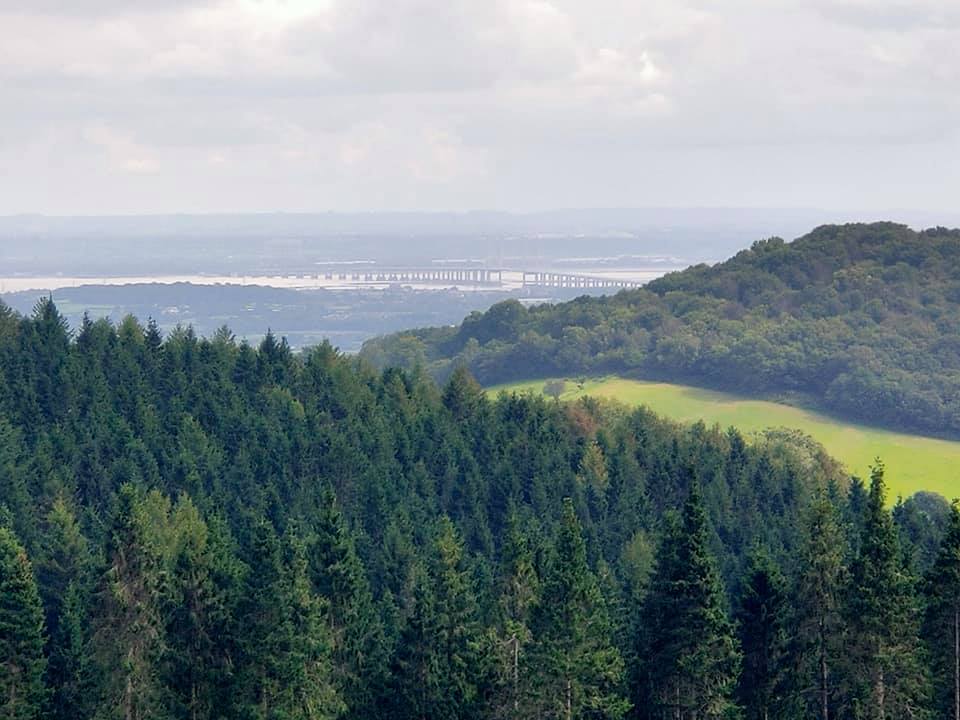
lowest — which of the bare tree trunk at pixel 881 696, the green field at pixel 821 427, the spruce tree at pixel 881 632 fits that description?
the green field at pixel 821 427

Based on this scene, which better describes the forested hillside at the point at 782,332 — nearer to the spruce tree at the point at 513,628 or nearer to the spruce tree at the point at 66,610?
the spruce tree at the point at 66,610

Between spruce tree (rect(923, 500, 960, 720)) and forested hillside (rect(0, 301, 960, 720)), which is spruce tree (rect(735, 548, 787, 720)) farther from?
spruce tree (rect(923, 500, 960, 720))

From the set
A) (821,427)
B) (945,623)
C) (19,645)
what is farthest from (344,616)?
(821,427)

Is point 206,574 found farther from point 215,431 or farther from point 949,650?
point 215,431

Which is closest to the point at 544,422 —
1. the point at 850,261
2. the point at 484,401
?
the point at 484,401

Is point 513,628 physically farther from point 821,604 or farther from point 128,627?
point 128,627

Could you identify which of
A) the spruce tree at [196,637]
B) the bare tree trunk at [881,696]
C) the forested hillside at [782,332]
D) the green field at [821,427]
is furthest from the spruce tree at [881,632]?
the forested hillside at [782,332]
